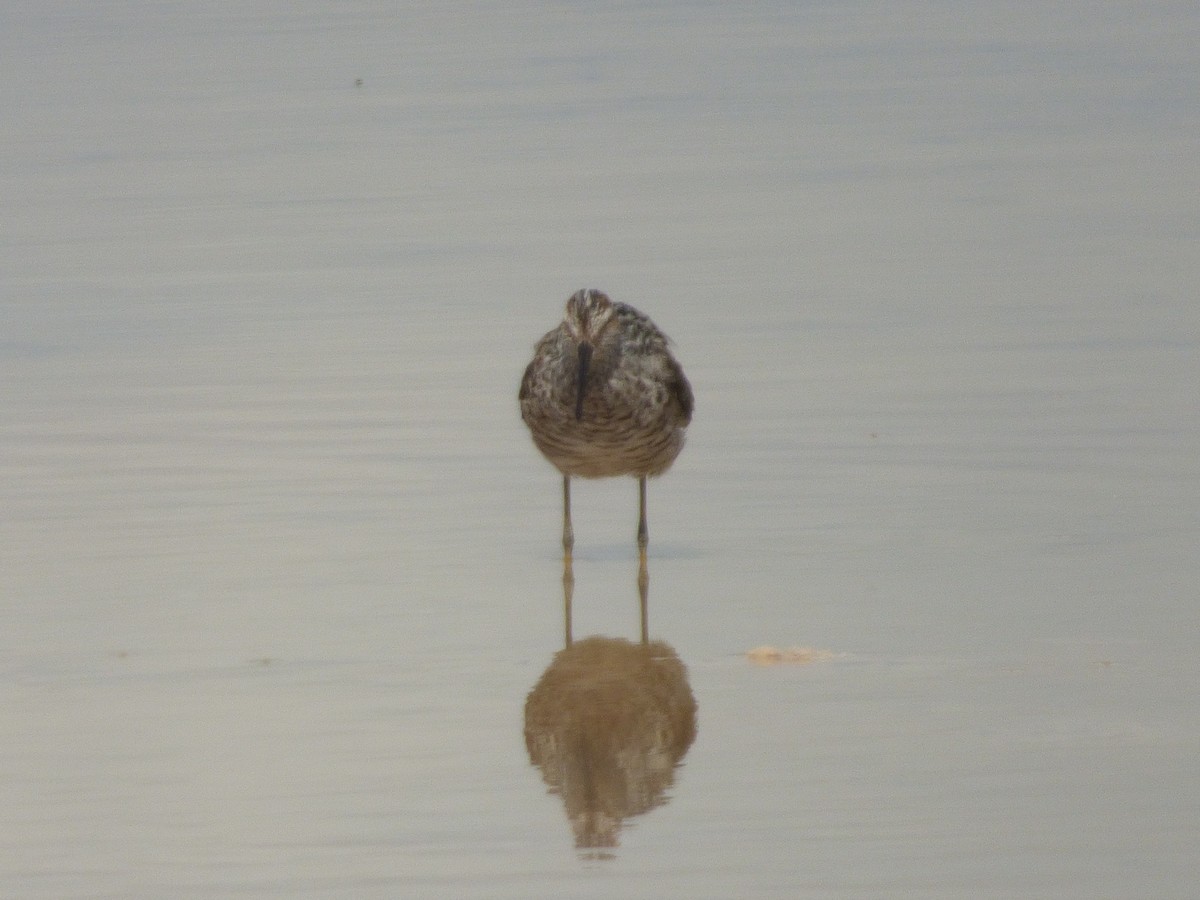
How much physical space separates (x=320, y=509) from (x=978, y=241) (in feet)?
20.9

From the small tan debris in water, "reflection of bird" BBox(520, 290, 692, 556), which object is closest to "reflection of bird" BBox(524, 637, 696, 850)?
the small tan debris in water

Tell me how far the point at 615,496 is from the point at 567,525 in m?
1.21

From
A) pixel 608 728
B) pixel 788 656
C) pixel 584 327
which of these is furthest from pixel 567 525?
pixel 608 728

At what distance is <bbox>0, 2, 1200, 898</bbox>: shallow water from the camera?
7.00 m

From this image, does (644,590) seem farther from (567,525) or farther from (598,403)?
(598,403)

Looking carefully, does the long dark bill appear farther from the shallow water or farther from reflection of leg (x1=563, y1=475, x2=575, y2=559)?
the shallow water

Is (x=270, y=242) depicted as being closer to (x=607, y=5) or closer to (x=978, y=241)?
(x=978, y=241)

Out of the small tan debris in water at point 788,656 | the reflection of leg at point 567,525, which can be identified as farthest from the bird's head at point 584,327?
the small tan debris in water at point 788,656

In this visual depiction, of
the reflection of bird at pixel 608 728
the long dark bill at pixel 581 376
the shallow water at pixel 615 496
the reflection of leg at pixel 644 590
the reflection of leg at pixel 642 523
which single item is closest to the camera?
the shallow water at pixel 615 496

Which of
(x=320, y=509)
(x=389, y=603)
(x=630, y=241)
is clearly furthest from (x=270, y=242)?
(x=389, y=603)

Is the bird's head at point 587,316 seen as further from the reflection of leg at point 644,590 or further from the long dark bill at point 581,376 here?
the reflection of leg at point 644,590

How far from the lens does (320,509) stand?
1050 centimetres

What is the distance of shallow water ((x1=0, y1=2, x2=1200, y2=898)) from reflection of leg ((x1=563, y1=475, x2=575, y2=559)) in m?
0.06

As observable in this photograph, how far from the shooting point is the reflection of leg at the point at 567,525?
33.3 feet
